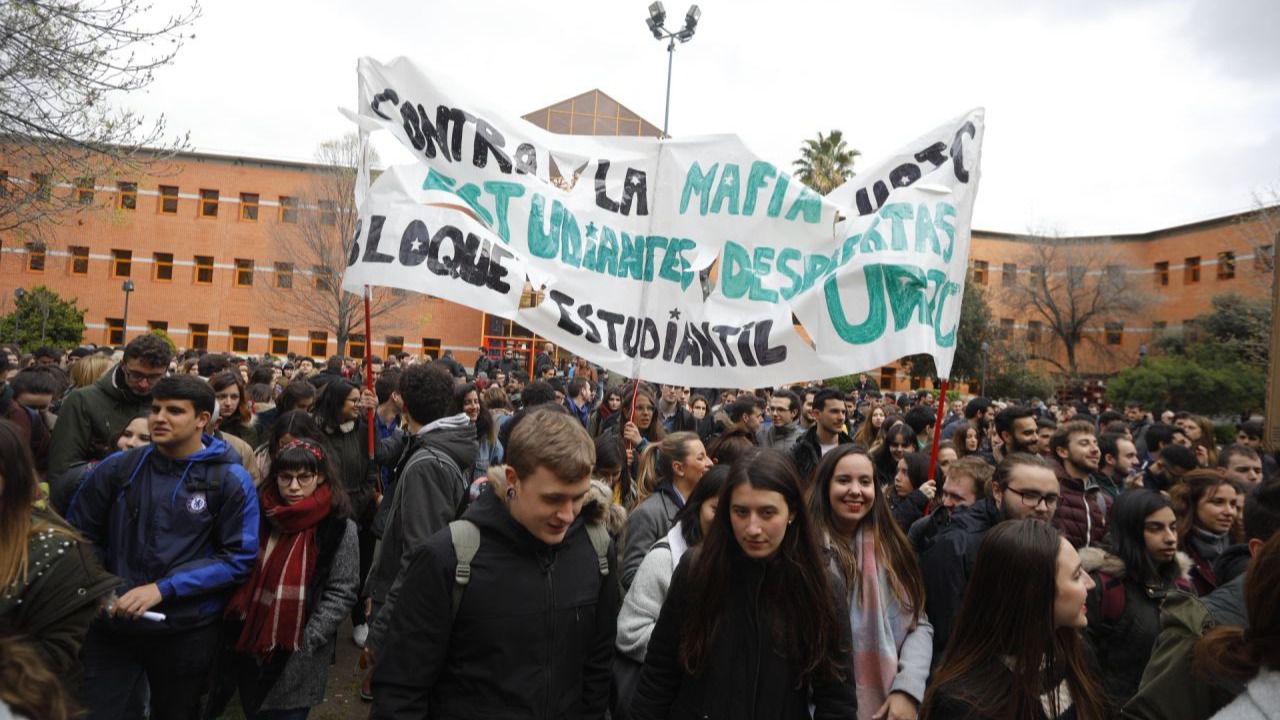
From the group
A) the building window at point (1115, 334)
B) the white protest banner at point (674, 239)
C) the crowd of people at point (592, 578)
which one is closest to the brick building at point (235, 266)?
the building window at point (1115, 334)

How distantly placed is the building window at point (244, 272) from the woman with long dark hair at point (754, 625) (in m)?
43.1

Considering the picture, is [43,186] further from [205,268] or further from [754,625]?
[205,268]

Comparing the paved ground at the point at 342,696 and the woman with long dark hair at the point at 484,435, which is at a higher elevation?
the woman with long dark hair at the point at 484,435

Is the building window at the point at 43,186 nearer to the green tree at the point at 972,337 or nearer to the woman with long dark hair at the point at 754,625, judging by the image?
Result: the woman with long dark hair at the point at 754,625

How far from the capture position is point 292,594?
380 centimetres

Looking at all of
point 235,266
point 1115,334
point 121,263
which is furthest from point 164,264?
point 1115,334

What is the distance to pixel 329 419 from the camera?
590 cm

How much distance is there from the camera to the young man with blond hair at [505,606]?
8.23 ft

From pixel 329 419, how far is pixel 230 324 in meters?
39.3

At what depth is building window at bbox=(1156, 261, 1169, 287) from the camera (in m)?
45.8

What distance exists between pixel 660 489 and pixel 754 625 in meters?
1.78

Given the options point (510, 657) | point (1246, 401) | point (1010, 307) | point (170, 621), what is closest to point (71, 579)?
point (170, 621)

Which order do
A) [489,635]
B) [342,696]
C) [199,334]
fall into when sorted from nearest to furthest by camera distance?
[489,635] < [342,696] < [199,334]

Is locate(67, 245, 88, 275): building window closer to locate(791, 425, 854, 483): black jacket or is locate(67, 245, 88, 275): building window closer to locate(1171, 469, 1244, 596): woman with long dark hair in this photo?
locate(791, 425, 854, 483): black jacket
